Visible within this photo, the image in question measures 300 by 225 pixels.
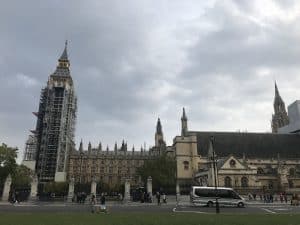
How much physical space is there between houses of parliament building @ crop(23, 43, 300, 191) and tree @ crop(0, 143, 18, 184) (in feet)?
54.5

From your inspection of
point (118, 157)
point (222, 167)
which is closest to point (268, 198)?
point (222, 167)

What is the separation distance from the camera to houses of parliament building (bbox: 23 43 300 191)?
70812 mm

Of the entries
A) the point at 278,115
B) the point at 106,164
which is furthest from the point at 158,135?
the point at 278,115

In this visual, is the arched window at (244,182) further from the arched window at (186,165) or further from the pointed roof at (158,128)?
the pointed roof at (158,128)

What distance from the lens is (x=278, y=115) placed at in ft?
409

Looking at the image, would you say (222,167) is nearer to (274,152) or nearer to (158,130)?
(274,152)

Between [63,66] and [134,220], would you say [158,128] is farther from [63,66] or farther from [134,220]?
[134,220]

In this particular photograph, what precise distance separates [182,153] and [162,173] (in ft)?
39.8

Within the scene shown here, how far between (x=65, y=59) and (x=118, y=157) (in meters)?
48.6

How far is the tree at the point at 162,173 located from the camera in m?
69.5

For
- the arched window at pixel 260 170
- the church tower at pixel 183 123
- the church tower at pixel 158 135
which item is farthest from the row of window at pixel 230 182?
the church tower at pixel 158 135

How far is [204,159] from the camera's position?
8075 cm

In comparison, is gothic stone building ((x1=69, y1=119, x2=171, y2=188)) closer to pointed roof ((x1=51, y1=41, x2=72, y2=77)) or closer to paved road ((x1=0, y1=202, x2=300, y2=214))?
pointed roof ((x1=51, y1=41, x2=72, y2=77))

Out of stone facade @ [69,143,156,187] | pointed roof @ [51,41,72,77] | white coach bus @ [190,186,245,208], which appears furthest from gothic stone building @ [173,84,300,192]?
pointed roof @ [51,41,72,77]
